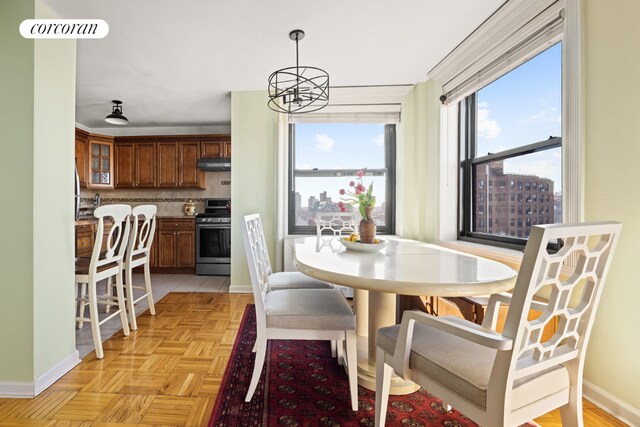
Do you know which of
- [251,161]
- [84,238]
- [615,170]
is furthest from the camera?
[84,238]

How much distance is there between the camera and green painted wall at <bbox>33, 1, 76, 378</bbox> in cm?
154

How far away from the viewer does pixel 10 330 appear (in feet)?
5.01

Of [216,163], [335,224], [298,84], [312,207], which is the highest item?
[298,84]

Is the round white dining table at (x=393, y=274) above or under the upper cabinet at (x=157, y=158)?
under

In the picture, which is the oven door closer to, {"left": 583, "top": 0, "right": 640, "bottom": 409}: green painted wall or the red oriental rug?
the red oriental rug

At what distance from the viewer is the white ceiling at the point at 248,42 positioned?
1.96 meters

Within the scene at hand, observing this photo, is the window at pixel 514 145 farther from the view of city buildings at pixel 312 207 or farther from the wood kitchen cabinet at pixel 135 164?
the wood kitchen cabinet at pixel 135 164

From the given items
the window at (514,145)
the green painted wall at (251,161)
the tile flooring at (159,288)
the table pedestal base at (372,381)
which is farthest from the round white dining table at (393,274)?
the tile flooring at (159,288)

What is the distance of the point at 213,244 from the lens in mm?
4227

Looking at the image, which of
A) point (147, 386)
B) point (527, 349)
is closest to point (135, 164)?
point (147, 386)

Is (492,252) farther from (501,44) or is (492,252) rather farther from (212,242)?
(212,242)

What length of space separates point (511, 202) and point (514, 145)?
443 millimetres

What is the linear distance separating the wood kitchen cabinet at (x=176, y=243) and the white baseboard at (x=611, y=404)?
4418 millimetres

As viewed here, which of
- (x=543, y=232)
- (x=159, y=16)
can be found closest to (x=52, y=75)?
(x=159, y=16)
